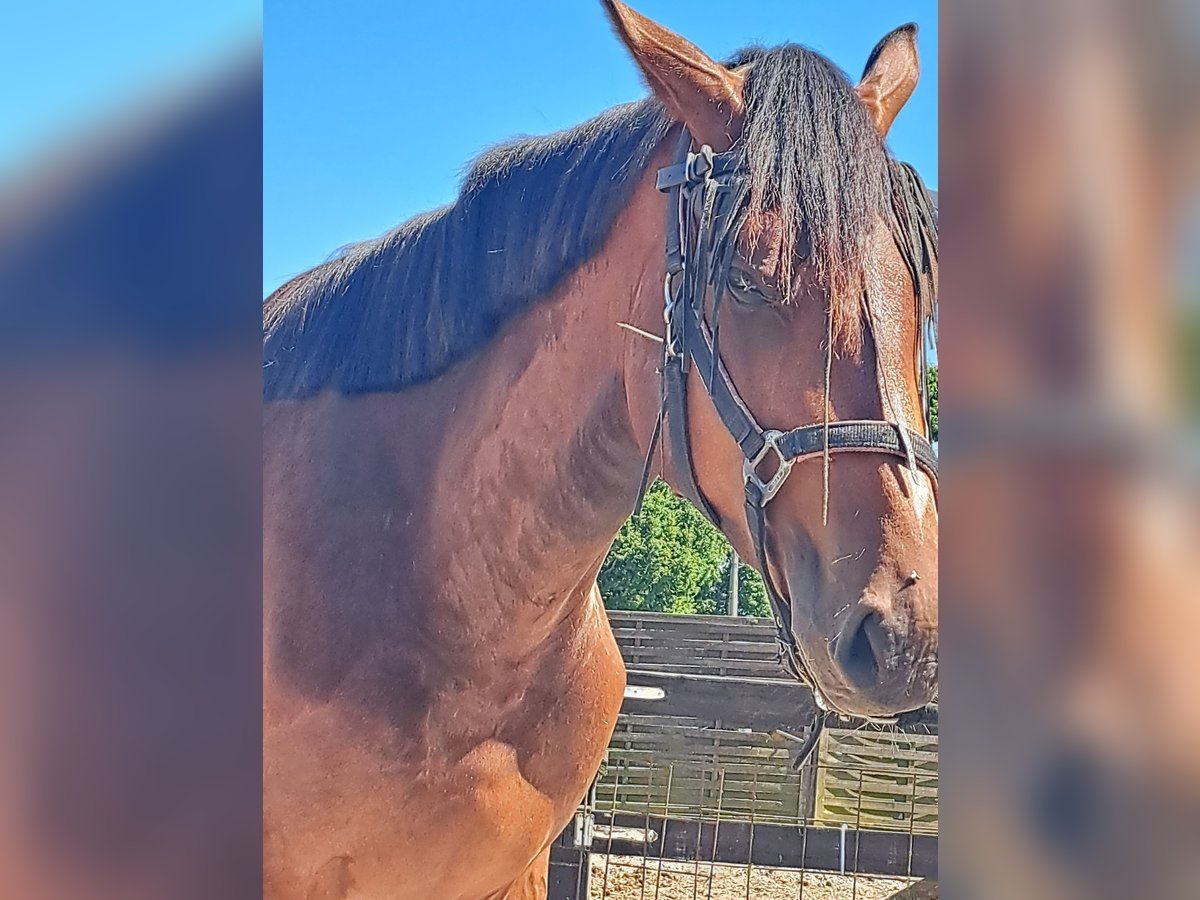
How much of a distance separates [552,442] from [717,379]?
25 centimetres

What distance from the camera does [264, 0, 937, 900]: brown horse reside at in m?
0.90

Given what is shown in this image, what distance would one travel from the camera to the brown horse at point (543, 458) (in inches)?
35.5

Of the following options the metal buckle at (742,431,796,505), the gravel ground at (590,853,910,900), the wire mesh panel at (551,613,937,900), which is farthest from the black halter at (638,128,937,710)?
the gravel ground at (590,853,910,900)

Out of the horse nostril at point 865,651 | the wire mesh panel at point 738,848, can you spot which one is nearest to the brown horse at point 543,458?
the horse nostril at point 865,651

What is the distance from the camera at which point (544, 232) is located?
3.68 feet

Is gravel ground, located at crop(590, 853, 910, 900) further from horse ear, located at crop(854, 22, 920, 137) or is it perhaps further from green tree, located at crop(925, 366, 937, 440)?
horse ear, located at crop(854, 22, 920, 137)
